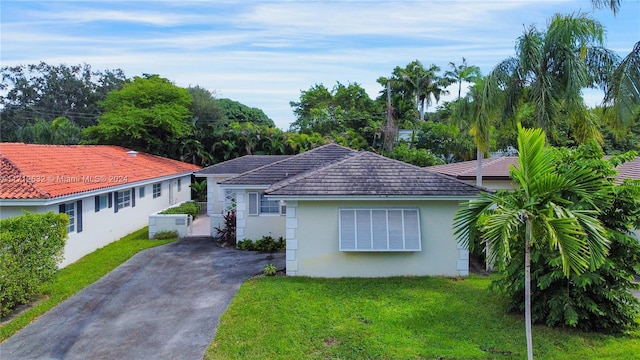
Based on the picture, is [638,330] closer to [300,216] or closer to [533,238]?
[533,238]

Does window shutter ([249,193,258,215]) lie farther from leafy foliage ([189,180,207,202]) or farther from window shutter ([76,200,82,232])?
leafy foliage ([189,180,207,202])

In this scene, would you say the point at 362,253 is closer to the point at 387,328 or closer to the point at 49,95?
the point at 387,328

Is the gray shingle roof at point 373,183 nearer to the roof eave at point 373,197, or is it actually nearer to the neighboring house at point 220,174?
the roof eave at point 373,197

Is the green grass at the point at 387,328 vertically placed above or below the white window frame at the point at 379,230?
below

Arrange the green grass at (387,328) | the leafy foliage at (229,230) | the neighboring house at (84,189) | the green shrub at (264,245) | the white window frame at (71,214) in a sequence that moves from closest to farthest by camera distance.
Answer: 1. the green grass at (387,328)
2. the neighboring house at (84,189)
3. the white window frame at (71,214)
4. the green shrub at (264,245)
5. the leafy foliage at (229,230)

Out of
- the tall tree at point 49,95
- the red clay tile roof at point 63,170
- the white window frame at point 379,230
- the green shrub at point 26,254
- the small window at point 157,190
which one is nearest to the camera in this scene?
the green shrub at point 26,254

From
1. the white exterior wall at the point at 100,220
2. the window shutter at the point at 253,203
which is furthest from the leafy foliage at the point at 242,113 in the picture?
the window shutter at the point at 253,203

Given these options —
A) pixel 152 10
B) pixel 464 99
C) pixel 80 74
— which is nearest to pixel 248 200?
pixel 152 10

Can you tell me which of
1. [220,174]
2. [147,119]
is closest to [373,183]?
[220,174]
